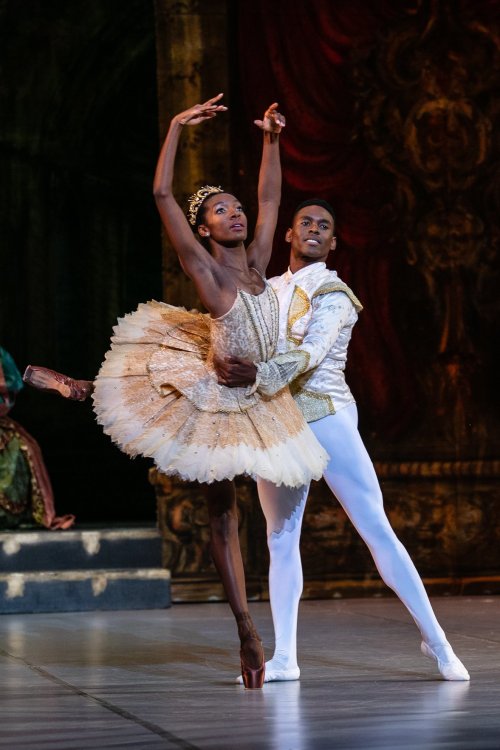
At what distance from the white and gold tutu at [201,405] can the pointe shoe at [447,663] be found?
2.41ft

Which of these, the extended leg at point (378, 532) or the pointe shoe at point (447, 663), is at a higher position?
the extended leg at point (378, 532)

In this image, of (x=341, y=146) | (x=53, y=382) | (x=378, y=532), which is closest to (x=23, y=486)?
(x=341, y=146)

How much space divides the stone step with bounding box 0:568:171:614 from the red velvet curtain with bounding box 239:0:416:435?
157 cm

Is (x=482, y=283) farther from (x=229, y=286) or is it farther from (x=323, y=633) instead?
(x=229, y=286)

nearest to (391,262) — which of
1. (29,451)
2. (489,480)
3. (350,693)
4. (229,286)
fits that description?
(489,480)

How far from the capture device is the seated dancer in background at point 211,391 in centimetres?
472

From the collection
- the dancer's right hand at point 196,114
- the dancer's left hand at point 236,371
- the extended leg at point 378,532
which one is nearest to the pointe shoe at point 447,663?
the extended leg at point 378,532

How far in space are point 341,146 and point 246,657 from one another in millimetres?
4478

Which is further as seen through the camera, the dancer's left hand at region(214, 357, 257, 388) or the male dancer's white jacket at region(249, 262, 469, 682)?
the male dancer's white jacket at region(249, 262, 469, 682)

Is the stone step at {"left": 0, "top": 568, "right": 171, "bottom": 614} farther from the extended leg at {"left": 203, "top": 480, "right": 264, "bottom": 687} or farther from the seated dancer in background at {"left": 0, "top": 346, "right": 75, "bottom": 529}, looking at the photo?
the extended leg at {"left": 203, "top": 480, "right": 264, "bottom": 687}

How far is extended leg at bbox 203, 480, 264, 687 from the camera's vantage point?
15.6 feet

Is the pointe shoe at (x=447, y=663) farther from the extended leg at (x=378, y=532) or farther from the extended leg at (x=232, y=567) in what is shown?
the extended leg at (x=232, y=567)

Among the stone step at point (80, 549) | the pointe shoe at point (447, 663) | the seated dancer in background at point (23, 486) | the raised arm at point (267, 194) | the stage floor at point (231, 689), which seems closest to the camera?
the stage floor at point (231, 689)

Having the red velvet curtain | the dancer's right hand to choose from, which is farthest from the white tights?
the red velvet curtain
